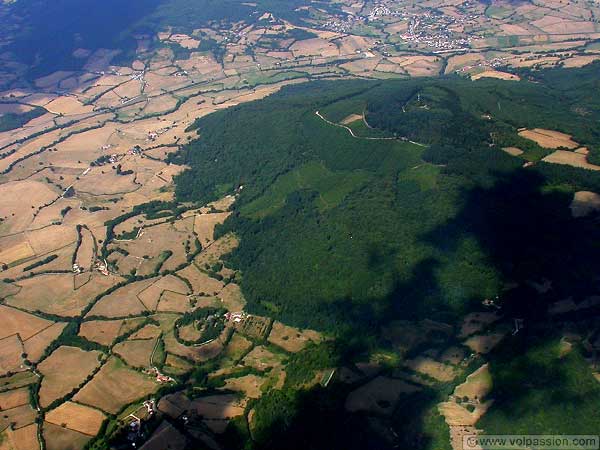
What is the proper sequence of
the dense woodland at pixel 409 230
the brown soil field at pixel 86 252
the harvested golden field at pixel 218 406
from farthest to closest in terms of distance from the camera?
the brown soil field at pixel 86 252
the harvested golden field at pixel 218 406
the dense woodland at pixel 409 230

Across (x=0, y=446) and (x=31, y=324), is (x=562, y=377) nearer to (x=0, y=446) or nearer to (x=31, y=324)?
(x=0, y=446)

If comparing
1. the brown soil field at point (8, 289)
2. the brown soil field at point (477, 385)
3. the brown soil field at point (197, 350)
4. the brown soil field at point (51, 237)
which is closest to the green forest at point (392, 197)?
the brown soil field at point (197, 350)

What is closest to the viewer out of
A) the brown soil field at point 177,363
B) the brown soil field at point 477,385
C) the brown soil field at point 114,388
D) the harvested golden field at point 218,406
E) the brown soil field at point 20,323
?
the brown soil field at point 477,385

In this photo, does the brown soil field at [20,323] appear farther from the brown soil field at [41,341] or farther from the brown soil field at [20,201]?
the brown soil field at [20,201]

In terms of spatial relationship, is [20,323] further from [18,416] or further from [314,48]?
[314,48]

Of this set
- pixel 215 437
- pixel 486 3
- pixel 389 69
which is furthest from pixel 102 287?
pixel 486 3

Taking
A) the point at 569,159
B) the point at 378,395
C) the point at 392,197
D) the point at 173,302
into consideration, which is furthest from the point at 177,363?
the point at 569,159

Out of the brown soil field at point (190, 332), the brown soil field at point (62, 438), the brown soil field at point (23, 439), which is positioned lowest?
the brown soil field at point (190, 332)
